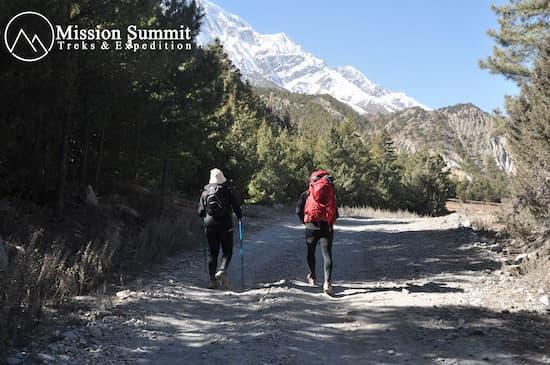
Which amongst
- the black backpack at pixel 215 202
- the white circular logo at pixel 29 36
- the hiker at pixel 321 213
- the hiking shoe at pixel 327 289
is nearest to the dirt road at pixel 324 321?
the hiking shoe at pixel 327 289

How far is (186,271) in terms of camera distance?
8789 mm

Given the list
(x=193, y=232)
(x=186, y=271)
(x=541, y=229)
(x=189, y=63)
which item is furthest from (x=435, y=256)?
(x=189, y=63)

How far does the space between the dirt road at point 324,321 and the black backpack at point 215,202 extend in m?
1.30

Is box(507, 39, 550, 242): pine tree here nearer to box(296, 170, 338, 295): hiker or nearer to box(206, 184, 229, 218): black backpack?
box(296, 170, 338, 295): hiker

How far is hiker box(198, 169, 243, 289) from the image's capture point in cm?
→ 752

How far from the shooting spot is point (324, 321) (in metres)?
5.72

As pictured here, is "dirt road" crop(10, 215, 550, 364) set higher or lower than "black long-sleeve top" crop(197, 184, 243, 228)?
lower

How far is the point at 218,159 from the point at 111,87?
48.9 ft

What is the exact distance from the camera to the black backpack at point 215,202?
749 centimetres

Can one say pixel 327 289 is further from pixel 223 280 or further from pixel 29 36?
pixel 29 36

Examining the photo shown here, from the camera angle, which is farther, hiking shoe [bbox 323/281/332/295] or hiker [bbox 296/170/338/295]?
hiker [bbox 296/170/338/295]

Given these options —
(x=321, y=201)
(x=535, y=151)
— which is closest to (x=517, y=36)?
(x=535, y=151)

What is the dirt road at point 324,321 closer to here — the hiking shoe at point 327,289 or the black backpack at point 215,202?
the hiking shoe at point 327,289

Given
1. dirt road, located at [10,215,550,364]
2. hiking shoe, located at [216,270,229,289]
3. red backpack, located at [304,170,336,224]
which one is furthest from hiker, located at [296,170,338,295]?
hiking shoe, located at [216,270,229,289]
